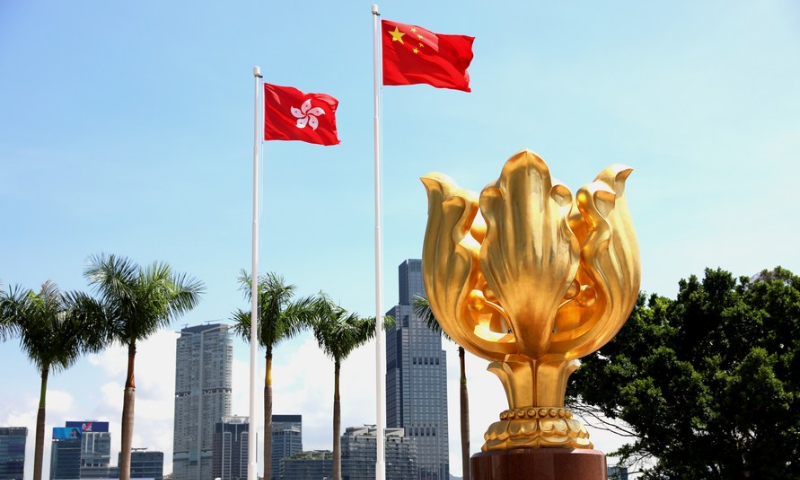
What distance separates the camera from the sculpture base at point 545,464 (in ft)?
29.0

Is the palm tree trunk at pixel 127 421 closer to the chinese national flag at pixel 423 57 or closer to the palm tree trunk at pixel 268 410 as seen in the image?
the palm tree trunk at pixel 268 410

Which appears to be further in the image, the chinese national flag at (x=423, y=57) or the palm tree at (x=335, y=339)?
the palm tree at (x=335, y=339)

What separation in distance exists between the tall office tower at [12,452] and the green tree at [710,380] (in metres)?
169

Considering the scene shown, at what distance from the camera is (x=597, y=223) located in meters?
9.58

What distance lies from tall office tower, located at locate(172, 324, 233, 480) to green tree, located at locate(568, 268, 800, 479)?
550 feet

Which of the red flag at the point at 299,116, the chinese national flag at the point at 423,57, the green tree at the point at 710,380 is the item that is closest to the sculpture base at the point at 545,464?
the chinese national flag at the point at 423,57

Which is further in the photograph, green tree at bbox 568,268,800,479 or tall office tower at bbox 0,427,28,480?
tall office tower at bbox 0,427,28,480

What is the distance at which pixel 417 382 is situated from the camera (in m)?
193

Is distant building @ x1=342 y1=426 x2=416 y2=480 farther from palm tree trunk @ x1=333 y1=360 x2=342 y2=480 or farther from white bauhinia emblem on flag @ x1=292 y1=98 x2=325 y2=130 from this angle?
white bauhinia emblem on flag @ x1=292 y1=98 x2=325 y2=130

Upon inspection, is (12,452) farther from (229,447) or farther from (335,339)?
(335,339)

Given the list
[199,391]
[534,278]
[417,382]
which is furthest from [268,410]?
[199,391]

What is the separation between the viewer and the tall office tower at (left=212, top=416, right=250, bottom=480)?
180875mm

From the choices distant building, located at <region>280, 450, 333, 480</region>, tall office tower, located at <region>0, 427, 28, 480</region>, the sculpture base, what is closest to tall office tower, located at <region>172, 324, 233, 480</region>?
tall office tower, located at <region>0, 427, 28, 480</region>

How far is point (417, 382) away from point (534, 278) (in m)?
186
